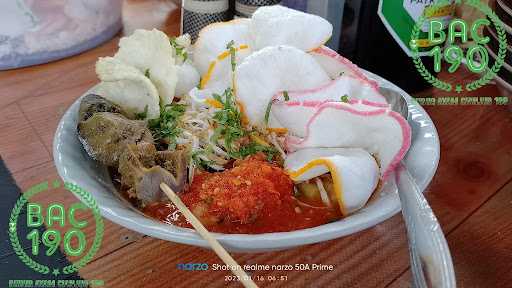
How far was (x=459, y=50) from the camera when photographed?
0.77 metres

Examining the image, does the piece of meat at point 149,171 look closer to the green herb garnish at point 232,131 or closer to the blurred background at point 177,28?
the green herb garnish at point 232,131

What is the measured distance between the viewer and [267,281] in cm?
47

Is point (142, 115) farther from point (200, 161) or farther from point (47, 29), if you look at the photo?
point (47, 29)

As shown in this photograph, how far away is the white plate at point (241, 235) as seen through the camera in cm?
40

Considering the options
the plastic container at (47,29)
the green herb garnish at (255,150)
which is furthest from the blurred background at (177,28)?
the green herb garnish at (255,150)

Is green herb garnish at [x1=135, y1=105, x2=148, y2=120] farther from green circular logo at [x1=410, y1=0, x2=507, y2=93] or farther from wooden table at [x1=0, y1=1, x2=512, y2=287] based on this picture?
green circular logo at [x1=410, y1=0, x2=507, y2=93]

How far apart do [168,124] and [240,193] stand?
137 millimetres

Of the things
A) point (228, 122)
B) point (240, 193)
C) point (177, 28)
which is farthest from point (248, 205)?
point (177, 28)

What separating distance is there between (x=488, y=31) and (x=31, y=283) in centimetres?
63

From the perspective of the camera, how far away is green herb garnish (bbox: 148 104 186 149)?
530 mm

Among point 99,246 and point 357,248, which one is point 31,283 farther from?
point 357,248

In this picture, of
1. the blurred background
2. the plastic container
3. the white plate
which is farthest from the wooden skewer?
the plastic container

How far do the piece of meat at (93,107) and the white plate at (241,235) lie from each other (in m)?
0.02

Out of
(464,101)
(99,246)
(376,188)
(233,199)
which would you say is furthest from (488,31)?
(99,246)
